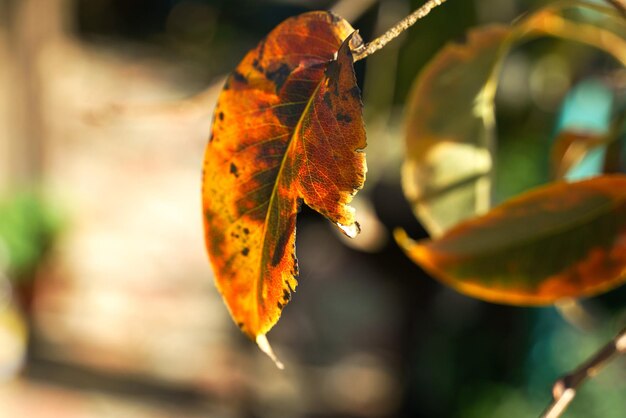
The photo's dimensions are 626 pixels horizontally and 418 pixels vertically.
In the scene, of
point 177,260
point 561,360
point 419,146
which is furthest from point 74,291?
point 419,146

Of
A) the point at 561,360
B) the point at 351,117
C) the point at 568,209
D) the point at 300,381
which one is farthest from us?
the point at 300,381

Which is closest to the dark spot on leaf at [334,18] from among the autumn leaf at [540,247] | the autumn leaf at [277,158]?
the autumn leaf at [277,158]

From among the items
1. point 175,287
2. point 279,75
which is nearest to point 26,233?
point 175,287

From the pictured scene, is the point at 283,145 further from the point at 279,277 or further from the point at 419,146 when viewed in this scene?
the point at 419,146

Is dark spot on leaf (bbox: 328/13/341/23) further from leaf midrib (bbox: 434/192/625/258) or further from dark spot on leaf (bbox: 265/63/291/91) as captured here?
leaf midrib (bbox: 434/192/625/258)

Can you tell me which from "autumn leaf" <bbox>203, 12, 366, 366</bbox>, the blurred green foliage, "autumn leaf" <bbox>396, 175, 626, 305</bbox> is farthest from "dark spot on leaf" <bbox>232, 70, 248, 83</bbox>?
the blurred green foliage

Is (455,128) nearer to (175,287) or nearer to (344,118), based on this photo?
(344,118)

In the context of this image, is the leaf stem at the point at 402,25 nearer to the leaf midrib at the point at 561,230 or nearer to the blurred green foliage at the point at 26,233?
the leaf midrib at the point at 561,230
